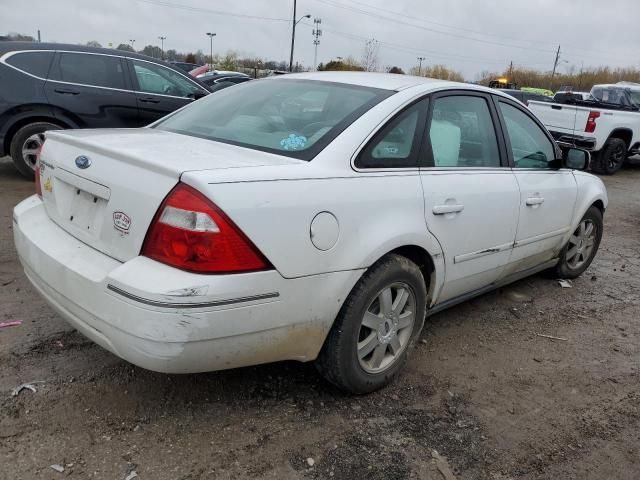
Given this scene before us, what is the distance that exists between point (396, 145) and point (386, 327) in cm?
92

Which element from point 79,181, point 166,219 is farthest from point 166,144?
point 166,219

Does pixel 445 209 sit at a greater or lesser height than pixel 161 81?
lesser

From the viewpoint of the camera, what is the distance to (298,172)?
2314 mm

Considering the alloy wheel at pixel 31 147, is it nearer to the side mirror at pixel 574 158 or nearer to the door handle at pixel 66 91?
the door handle at pixel 66 91

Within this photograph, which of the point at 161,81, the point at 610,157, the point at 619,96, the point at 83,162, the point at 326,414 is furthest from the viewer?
the point at 619,96

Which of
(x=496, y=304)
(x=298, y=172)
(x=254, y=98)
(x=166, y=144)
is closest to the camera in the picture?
(x=298, y=172)

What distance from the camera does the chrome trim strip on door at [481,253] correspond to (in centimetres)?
314

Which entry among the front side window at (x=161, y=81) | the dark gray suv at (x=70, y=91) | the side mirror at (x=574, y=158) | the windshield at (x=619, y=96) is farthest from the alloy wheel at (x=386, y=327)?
the windshield at (x=619, y=96)

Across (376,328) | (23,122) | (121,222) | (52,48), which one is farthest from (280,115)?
(52,48)

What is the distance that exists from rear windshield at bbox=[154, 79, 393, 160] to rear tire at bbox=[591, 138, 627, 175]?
10079 mm

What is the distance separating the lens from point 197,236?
6.70ft

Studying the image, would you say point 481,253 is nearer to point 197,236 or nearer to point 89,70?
point 197,236

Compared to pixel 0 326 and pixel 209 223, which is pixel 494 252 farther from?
pixel 0 326

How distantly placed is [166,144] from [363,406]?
5.22 feet
